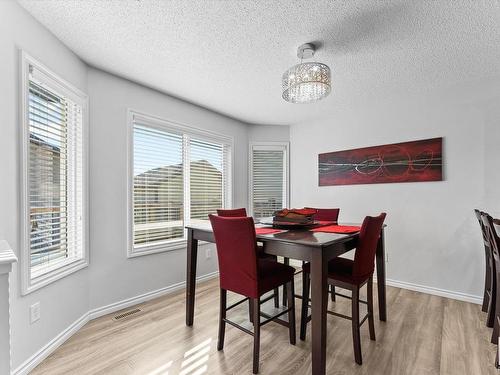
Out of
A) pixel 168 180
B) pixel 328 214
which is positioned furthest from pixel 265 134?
pixel 328 214

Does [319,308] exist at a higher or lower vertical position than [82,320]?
higher

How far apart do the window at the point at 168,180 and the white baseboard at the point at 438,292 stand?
2604 millimetres

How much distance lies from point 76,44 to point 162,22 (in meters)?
0.84

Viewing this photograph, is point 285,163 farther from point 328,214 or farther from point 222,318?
point 222,318

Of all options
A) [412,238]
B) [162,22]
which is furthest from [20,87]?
[412,238]

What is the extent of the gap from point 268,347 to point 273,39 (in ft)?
7.79

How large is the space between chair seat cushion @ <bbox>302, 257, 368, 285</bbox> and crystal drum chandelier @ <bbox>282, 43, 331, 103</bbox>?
1326 millimetres

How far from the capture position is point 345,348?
2.03m

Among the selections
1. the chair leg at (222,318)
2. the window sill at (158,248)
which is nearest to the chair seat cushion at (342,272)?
the chair leg at (222,318)

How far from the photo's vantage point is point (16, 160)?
1719mm

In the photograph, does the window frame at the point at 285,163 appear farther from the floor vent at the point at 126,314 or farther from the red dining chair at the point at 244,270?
the red dining chair at the point at 244,270

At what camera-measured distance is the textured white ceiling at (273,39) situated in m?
1.72

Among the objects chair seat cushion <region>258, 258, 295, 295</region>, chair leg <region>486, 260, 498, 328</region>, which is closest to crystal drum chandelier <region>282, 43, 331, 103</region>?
chair seat cushion <region>258, 258, 295, 295</region>

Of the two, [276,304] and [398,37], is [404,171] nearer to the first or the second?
[398,37]
